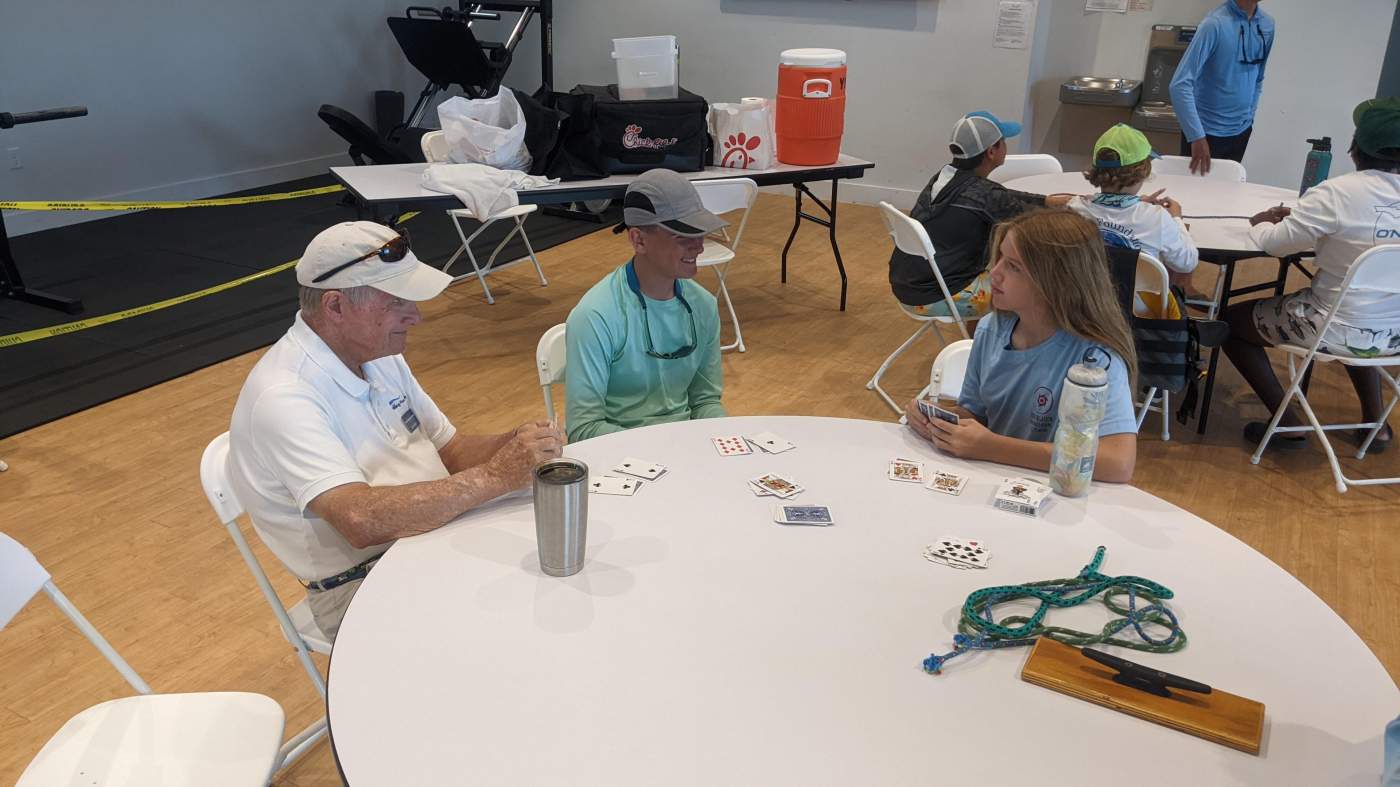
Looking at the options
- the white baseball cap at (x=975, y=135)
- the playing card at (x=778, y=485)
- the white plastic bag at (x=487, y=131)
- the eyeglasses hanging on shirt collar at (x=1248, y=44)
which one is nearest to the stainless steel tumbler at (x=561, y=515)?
the playing card at (x=778, y=485)

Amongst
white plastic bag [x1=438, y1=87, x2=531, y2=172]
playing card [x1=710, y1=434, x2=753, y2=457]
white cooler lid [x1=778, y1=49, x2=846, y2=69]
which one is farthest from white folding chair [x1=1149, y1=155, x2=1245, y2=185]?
playing card [x1=710, y1=434, x2=753, y2=457]

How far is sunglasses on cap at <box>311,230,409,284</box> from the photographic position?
2.02 metres

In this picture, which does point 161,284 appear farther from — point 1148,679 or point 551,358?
point 1148,679

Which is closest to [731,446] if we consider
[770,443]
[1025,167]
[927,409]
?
[770,443]

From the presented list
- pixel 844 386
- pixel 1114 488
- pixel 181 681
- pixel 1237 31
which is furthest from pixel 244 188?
pixel 1114 488

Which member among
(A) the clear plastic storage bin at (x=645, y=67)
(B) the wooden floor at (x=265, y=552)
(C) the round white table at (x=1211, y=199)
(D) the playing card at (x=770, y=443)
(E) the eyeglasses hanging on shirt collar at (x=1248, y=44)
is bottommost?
(B) the wooden floor at (x=265, y=552)

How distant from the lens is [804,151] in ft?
17.5

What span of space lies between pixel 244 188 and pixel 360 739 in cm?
741

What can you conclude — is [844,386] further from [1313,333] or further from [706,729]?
[706,729]

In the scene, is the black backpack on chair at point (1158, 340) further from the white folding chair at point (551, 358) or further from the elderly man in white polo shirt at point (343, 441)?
the elderly man in white polo shirt at point (343, 441)

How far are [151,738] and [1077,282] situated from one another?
6.65 ft

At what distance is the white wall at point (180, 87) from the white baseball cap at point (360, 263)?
5.73 meters

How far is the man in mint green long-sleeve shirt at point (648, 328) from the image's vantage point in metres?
2.59

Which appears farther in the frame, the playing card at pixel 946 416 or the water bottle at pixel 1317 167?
the water bottle at pixel 1317 167
